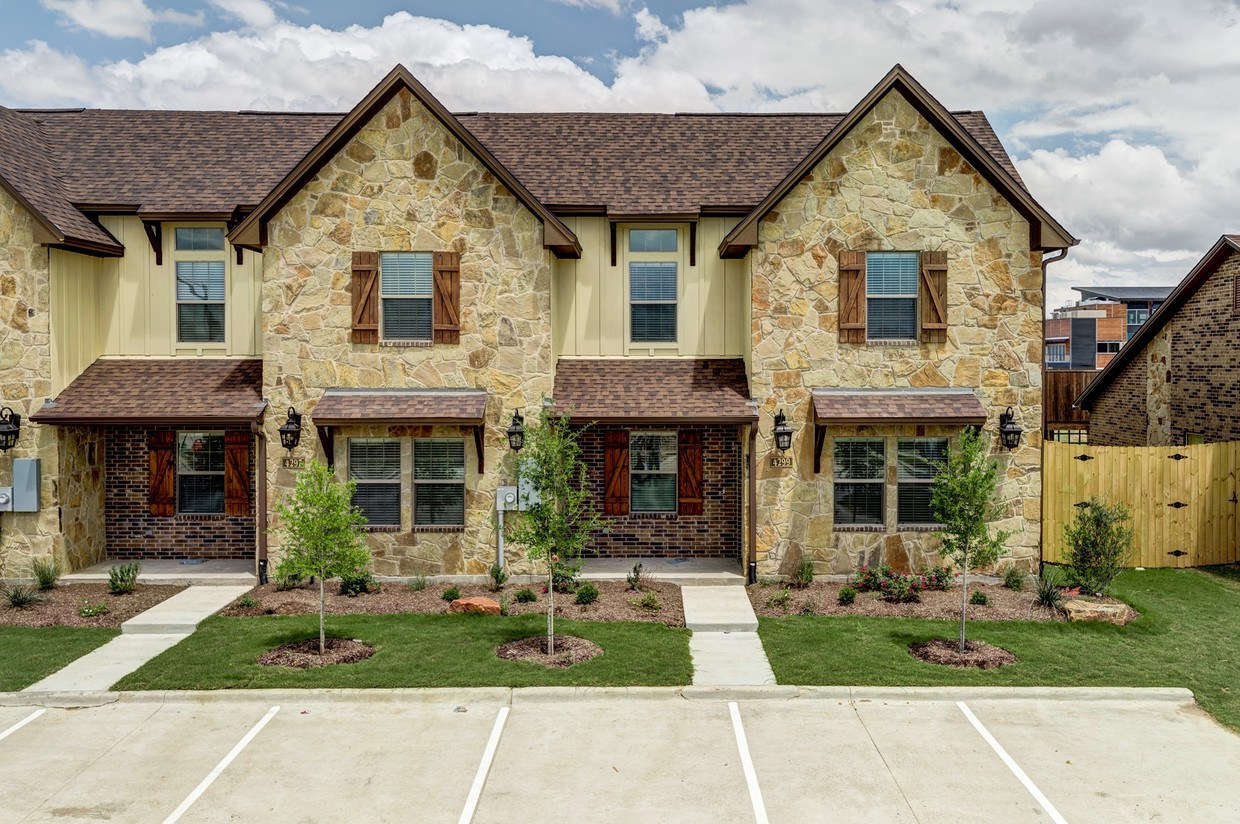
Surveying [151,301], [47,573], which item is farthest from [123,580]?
[151,301]

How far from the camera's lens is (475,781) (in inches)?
350

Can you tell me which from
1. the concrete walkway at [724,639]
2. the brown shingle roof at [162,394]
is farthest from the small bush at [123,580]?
the concrete walkway at [724,639]

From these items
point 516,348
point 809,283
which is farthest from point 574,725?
point 809,283

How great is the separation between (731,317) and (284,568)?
9.29 meters

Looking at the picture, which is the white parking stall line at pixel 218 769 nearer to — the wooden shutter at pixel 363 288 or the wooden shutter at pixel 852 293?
the wooden shutter at pixel 363 288

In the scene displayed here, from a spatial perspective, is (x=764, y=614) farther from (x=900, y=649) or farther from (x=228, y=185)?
(x=228, y=185)

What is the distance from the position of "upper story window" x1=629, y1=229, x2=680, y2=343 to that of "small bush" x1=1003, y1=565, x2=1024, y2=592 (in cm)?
720

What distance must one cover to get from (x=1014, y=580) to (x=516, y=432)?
873 cm

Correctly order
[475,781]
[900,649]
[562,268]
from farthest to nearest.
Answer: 1. [562,268]
2. [900,649]
3. [475,781]

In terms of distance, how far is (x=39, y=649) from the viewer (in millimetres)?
12766

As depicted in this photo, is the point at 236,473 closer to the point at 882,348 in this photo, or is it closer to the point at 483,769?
the point at 483,769

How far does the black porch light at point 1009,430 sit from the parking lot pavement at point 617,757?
5.84 metres

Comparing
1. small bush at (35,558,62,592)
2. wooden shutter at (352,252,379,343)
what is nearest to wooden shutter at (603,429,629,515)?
wooden shutter at (352,252,379,343)

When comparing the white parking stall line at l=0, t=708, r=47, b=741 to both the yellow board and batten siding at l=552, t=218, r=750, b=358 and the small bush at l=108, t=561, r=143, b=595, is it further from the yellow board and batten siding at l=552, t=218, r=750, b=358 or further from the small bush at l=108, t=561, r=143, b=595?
the yellow board and batten siding at l=552, t=218, r=750, b=358
